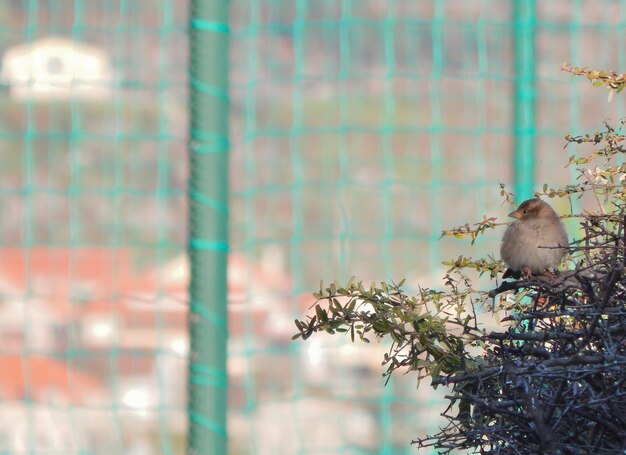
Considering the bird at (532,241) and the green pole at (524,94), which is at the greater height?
the green pole at (524,94)

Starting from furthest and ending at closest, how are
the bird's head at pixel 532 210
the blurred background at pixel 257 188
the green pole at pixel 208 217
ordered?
the blurred background at pixel 257 188, the green pole at pixel 208 217, the bird's head at pixel 532 210

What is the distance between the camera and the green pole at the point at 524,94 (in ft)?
10.6

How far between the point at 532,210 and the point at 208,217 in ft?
3.06

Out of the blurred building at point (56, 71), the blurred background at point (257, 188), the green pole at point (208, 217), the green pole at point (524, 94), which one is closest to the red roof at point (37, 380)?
the blurred background at point (257, 188)

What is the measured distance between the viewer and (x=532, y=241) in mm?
2355

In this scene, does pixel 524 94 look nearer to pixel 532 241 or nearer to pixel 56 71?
pixel 532 241

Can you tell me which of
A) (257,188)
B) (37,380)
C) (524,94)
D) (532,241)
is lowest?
(37,380)

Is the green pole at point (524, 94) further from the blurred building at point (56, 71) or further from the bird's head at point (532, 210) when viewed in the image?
the blurred building at point (56, 71)

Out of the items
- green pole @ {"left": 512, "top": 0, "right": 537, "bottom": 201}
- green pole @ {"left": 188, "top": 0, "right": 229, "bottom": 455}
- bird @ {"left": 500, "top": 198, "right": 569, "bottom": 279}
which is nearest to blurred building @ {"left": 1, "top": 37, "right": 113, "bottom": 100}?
green pole @ {"left": 188, "top": 0, "right": 229, "bottom": 455}

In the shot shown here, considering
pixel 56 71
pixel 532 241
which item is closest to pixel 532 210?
pixel 532 241

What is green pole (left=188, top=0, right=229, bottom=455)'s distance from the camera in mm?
A: 3082

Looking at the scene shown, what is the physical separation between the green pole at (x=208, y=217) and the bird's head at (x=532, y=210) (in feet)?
2.92

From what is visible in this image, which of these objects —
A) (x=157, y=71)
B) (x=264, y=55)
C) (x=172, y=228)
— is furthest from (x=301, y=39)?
(x=172, y=228)

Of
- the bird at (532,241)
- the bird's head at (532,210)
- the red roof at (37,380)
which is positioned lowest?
the red roof at (37,380)
